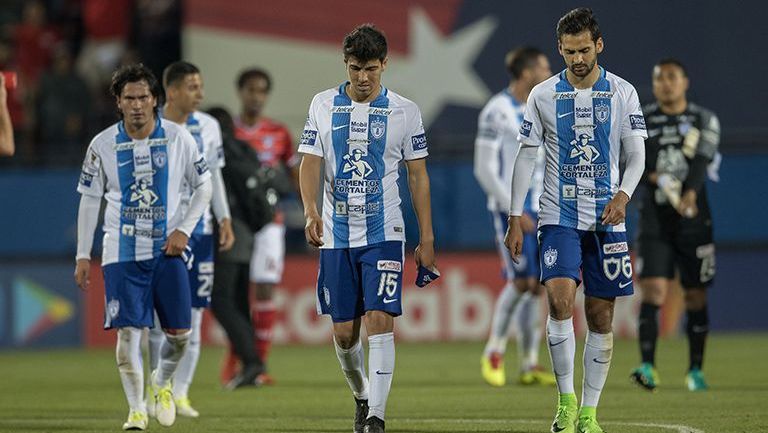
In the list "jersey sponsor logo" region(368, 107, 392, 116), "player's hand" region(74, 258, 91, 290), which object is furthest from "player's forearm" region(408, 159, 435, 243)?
"player's hand" region(74, 258, 91, 290)

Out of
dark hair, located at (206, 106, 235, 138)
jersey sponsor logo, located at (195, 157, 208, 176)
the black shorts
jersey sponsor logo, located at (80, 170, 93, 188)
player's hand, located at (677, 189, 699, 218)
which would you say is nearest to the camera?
jersey sponsor logo, located at (80, 170, 93, 188)

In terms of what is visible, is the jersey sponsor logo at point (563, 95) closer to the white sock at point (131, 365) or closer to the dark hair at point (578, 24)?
the dark hair at point (578, 24)

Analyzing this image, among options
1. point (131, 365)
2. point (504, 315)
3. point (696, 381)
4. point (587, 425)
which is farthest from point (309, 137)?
point (504, 315)

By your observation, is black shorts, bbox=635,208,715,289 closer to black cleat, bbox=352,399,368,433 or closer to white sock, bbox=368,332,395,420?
black cleat, bbox=352,399,368,433

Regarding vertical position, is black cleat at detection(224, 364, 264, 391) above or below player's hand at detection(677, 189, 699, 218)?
below

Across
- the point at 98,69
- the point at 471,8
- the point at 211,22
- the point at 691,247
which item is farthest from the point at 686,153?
the point at 98,69

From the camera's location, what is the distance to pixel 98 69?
20391 mm

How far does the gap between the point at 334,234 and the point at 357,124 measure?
1.97 ft

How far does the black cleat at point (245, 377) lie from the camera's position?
12617 mm

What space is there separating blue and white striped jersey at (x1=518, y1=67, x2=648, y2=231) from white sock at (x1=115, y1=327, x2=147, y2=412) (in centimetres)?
260

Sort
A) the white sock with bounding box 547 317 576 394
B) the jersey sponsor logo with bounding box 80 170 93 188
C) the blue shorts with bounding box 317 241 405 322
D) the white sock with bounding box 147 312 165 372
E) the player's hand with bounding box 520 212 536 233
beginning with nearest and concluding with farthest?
1. the blue shorts with bounding box 317 241 405 322
2. the white sock with bounding box 547 317 576 394
3. the jersey sponsor logo with bounding box 80 170 93 188
4. the white sock with bounding box 147 312 165 372
5. the player's hand with bounding box 520 212 536 233

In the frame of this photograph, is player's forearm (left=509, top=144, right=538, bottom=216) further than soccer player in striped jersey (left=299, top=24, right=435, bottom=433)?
Yes

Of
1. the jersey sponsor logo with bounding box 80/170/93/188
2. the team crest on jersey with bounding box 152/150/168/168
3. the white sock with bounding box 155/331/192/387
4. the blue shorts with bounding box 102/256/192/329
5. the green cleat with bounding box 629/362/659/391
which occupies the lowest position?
A: the green cleat with bounding box 629/362/659/391

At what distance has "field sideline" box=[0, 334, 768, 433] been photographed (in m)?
9.51
